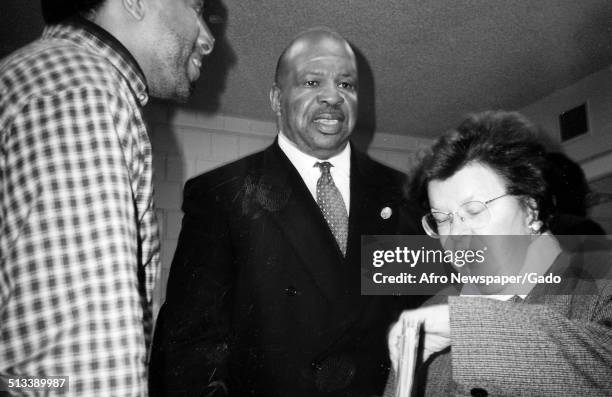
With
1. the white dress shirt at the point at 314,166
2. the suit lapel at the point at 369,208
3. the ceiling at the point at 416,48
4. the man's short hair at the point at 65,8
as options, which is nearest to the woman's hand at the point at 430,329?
the suit lapel at the point at 369,208

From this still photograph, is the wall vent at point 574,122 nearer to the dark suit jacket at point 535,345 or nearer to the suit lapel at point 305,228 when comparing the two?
the suit lapel at point 305,228

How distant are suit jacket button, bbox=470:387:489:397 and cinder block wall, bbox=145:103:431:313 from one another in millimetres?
1639

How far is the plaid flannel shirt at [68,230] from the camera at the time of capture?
0.41 meters

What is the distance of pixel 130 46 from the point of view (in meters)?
0.70

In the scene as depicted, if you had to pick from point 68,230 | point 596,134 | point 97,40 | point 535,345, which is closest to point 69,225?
point 68,230

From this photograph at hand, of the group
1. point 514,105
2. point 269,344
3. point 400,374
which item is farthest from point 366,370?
point 514,105

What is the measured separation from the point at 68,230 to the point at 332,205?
72 centimetres

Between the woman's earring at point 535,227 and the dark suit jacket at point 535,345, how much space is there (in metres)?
0.14

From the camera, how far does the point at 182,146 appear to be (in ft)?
7.36

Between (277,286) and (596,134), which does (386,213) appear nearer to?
(277,286)

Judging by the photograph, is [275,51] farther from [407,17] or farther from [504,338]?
[504,338]

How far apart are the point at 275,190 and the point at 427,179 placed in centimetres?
35

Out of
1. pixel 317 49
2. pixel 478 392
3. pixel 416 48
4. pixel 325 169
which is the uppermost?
pixel 416 48

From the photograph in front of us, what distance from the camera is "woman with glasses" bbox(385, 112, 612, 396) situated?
590 millimetres
